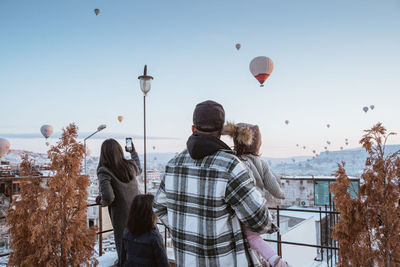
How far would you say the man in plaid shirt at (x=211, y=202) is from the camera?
121 centimetres

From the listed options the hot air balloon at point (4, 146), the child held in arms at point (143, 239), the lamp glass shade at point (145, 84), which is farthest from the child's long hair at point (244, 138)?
the hot air balloon at point (4, 146)

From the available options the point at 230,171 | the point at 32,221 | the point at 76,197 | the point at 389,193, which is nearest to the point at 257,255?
the point at 230,171

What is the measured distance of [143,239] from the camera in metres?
2.19

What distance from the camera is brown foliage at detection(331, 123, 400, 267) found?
6.97 ft

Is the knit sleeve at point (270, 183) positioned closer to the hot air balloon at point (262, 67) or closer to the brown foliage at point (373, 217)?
the brown foliage at point (373, 217)

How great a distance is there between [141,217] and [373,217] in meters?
1.93

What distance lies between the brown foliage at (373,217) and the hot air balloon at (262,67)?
10.2 meters

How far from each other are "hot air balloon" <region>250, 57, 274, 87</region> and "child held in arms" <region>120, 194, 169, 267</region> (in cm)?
1079

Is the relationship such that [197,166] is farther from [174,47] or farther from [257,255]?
[174,47]

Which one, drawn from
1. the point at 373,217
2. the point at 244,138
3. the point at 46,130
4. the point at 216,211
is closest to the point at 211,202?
the point at 216,211

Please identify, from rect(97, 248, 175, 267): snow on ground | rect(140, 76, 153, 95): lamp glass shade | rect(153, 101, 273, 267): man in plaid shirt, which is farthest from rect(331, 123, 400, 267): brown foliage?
rect(140, 76, 153, 95): lamp glass shade

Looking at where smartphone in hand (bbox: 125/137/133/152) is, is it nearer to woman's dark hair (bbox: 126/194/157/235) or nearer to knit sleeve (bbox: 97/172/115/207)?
knit sleeve (bbox: 97/172/115/207)

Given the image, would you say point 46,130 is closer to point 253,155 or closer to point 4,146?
point 4,146

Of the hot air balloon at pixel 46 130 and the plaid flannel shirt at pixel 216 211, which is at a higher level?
the hot air balloon at pixel 46 130
